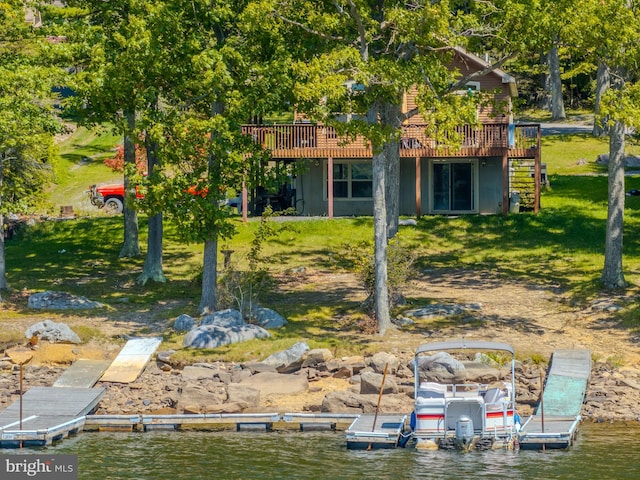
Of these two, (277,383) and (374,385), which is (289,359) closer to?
(277,383)

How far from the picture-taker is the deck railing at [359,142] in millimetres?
44875

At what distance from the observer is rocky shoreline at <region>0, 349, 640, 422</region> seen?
85.7ft

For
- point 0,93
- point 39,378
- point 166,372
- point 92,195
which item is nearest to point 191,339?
point 166,372

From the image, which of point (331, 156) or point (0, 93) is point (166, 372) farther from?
point (331, 156)

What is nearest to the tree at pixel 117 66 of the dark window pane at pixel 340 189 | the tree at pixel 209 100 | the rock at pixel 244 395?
the tree at pixel 209 100

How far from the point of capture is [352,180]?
157ft

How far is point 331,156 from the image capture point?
4519 centimetres

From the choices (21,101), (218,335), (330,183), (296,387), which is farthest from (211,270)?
(330,183)

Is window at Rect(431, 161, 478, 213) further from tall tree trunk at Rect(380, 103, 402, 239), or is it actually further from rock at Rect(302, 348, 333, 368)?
rock at Rect(302, 348, 333, 368)

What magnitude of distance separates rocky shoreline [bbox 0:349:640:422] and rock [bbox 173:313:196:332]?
7.48 feet

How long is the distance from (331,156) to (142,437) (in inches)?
878

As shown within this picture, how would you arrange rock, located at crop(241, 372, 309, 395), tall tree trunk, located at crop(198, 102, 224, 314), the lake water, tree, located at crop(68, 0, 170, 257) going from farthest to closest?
tall tree trunk, located at crop(198, 102, 224, 314)
tree, located at crop(68, 0, 170, 257)
rock, located at crop(241, 372, 309, 395)
the lake water

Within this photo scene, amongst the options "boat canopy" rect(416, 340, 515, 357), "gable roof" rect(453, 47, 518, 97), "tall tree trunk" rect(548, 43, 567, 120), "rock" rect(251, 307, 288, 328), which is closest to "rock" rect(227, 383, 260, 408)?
"boat canopy" rect(416, 340, 515, 357)

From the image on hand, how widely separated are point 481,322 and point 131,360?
9143 mm
